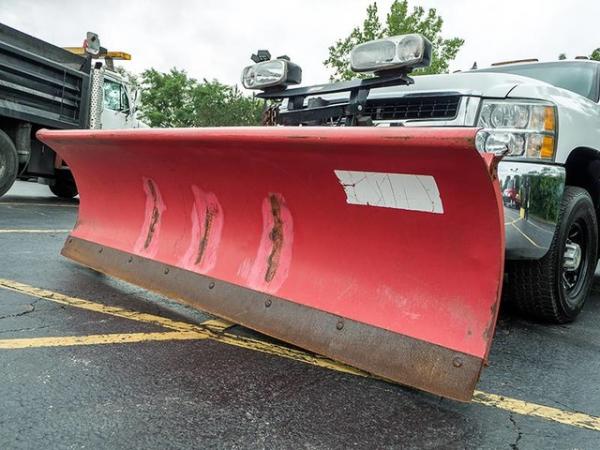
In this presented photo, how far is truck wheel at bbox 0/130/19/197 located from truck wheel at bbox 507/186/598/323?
7.24 metres

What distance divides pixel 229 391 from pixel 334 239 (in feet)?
3.11

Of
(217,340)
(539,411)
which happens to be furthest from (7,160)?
(539,411)

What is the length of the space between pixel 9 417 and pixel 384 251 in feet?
5.61

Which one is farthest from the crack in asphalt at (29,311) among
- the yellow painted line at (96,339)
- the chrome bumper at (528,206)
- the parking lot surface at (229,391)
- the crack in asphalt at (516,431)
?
the chrome bumper at (528,206)

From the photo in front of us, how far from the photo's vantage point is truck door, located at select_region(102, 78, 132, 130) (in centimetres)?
1104

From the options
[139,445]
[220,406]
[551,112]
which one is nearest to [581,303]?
[551,112]

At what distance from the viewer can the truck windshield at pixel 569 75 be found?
13.6ft

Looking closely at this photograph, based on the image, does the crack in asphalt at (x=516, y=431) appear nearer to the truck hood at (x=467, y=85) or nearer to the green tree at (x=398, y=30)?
the truck hood at (x=467, y=85)

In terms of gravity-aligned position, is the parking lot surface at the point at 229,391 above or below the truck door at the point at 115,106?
below

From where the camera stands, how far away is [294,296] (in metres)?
2.88

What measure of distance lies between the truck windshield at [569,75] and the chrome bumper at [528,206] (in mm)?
1440

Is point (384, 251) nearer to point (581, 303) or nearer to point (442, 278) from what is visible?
point (442, 278)

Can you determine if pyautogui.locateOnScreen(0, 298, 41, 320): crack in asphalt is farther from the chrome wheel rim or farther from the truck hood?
the chrome wheel rim

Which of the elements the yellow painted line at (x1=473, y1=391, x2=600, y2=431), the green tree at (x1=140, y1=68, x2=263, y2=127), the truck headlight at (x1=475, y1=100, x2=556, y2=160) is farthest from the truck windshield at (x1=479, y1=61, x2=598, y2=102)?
the green tree at (x1=140, y1=68, x2=263, y2=127)
